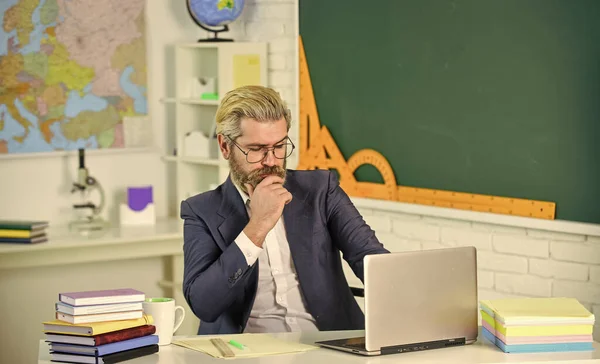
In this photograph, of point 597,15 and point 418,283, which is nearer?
point 418,283

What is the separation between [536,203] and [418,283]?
1.38 m

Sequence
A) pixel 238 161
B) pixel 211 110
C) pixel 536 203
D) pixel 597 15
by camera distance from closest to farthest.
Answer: pixel 238 161, pixel 597 15, pixel 536 203, pixel 211 110

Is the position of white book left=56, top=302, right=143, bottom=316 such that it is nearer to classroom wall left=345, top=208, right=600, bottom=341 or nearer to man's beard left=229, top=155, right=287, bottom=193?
man's beard left=229, top=155, right=287, bottom=193

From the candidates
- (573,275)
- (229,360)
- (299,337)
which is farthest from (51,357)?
(573,275)

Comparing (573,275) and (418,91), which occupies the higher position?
(418,91)

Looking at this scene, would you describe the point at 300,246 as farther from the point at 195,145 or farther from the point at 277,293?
the point at 195,145

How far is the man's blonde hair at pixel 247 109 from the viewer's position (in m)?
2.96

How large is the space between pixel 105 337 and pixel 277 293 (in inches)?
30.0

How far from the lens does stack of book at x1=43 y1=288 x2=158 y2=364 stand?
2.34 m

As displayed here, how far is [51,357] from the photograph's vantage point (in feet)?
7.88

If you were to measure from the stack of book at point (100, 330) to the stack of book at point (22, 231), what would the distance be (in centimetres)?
194

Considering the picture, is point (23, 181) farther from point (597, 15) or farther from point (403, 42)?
point (597, 15)

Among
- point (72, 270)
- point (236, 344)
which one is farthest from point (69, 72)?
point (236, 344)

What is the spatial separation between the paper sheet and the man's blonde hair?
67 centimetres
